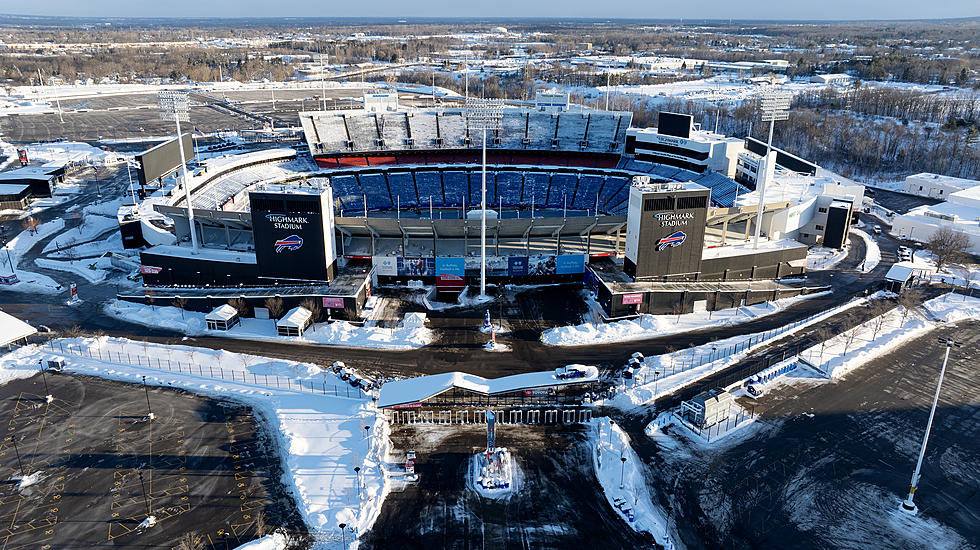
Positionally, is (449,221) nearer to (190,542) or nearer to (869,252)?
(190,542)

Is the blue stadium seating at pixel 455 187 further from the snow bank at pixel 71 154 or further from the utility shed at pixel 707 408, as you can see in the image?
the snow bank at pixel 71 154

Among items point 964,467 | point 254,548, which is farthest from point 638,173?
point 254,548

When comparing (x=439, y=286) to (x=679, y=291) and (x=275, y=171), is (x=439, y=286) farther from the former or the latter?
(x=275, y=171)

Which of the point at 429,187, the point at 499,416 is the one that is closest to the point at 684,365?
the point at 499,416

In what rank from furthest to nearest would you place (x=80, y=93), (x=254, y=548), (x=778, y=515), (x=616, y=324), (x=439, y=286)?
(x=80, y=93) → (x=439, y=286) → (x=616, y=324) → (x=778, y=515) → (x=254, y=548)

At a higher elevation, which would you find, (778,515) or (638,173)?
(638,173)

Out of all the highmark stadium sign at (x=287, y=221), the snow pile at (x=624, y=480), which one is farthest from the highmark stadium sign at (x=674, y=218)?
the highmark stadium sign at (x=287, y=221)

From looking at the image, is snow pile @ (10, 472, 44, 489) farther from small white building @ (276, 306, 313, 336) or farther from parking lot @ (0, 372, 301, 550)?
small white building @ (276, 306, 313, 336)
